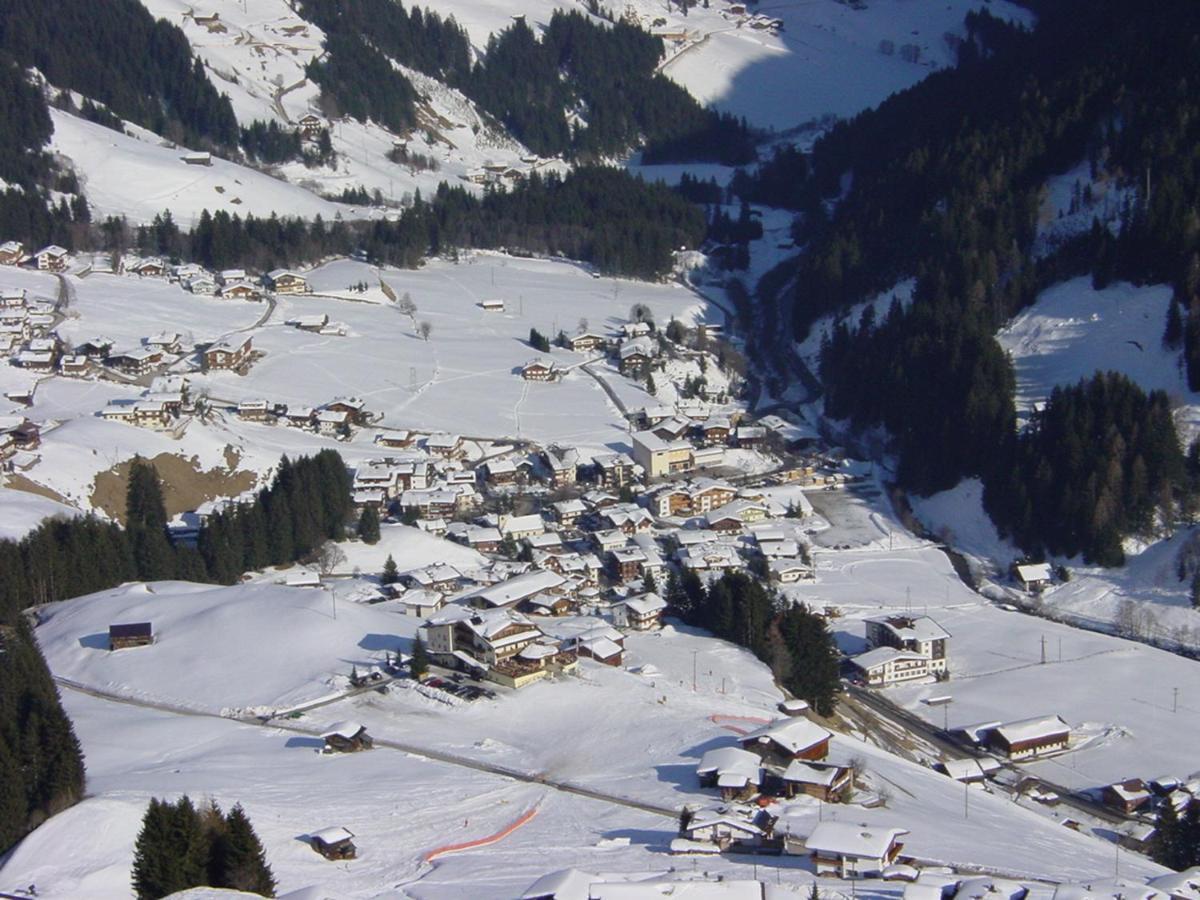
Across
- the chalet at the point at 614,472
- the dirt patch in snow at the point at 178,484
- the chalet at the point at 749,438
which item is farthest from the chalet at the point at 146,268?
the chalet at the point at 749,438

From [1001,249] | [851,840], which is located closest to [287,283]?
[1001,249]

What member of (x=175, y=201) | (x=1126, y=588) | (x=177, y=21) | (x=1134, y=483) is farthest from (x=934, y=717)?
(x=177, y=21)

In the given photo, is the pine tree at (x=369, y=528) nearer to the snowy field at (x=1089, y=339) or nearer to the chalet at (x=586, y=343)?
the chalet at (x=586, y=343)

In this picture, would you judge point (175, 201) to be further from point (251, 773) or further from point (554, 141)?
point (251, 773)

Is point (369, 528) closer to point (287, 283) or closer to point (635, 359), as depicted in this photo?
point (635, 359)

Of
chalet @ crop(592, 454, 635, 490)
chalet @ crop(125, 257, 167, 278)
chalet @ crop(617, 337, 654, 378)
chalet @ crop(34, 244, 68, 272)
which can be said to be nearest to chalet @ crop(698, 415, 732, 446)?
chalet @ crop(592, 454, 635, 490)

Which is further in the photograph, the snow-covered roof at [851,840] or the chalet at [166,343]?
the chalet at [166,343]
